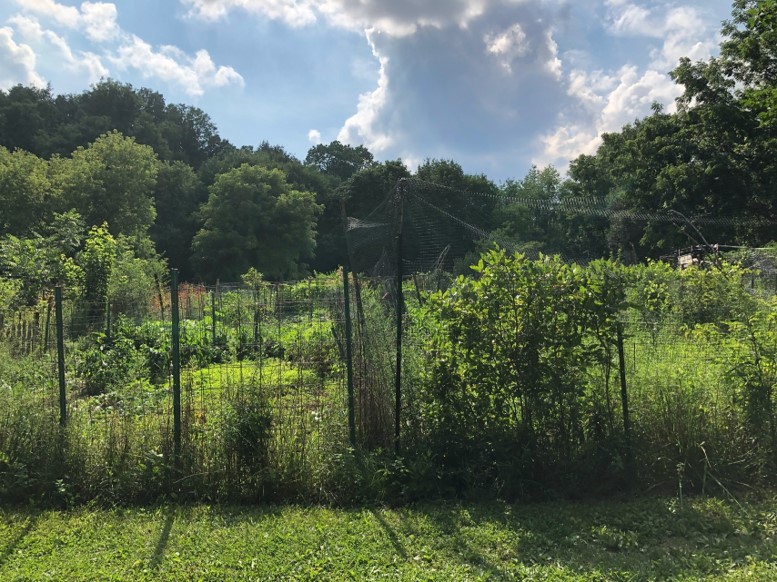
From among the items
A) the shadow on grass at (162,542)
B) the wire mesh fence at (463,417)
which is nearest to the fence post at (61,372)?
the wire mesh fence at (463,417)

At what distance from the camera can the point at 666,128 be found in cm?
2348

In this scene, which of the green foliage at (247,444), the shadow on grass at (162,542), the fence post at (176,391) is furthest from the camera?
the fence post at (176,391)

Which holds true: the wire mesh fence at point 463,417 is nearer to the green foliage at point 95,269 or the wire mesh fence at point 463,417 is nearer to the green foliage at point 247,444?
the green foliage at point 247,444

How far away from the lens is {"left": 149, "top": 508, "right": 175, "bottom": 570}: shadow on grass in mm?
3312

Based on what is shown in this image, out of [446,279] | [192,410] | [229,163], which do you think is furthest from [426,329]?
[229,163]

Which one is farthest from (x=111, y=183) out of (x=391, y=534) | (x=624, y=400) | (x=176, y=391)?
(x=624, y=400)

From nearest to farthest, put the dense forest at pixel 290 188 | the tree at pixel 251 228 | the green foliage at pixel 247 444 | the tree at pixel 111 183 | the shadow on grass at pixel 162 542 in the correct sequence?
1. the shadow on grass at pixel 162 542
2. the green foliage at pixel 247 444
3. the dense forest at pixel 290 188
4. the tree at pixel 111 183
5. the tree at pixel 251 228

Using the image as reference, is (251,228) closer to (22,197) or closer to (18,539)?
(22,197)

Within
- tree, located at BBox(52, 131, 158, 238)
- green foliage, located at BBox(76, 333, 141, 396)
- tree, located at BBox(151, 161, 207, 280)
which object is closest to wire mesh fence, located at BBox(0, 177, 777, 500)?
green foliage, located at BBox(76, 333, 141, 396)

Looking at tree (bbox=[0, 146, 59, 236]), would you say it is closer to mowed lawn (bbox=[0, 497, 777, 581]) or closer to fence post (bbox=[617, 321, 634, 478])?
mowed lawn (bbox=[0, 497, 777, 581])

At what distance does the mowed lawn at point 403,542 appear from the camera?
125 inches

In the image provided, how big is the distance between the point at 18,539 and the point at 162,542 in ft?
3.36

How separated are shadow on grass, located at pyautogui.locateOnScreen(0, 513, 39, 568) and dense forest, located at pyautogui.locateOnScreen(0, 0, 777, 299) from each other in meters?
4.20

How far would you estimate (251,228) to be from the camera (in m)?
38.6
